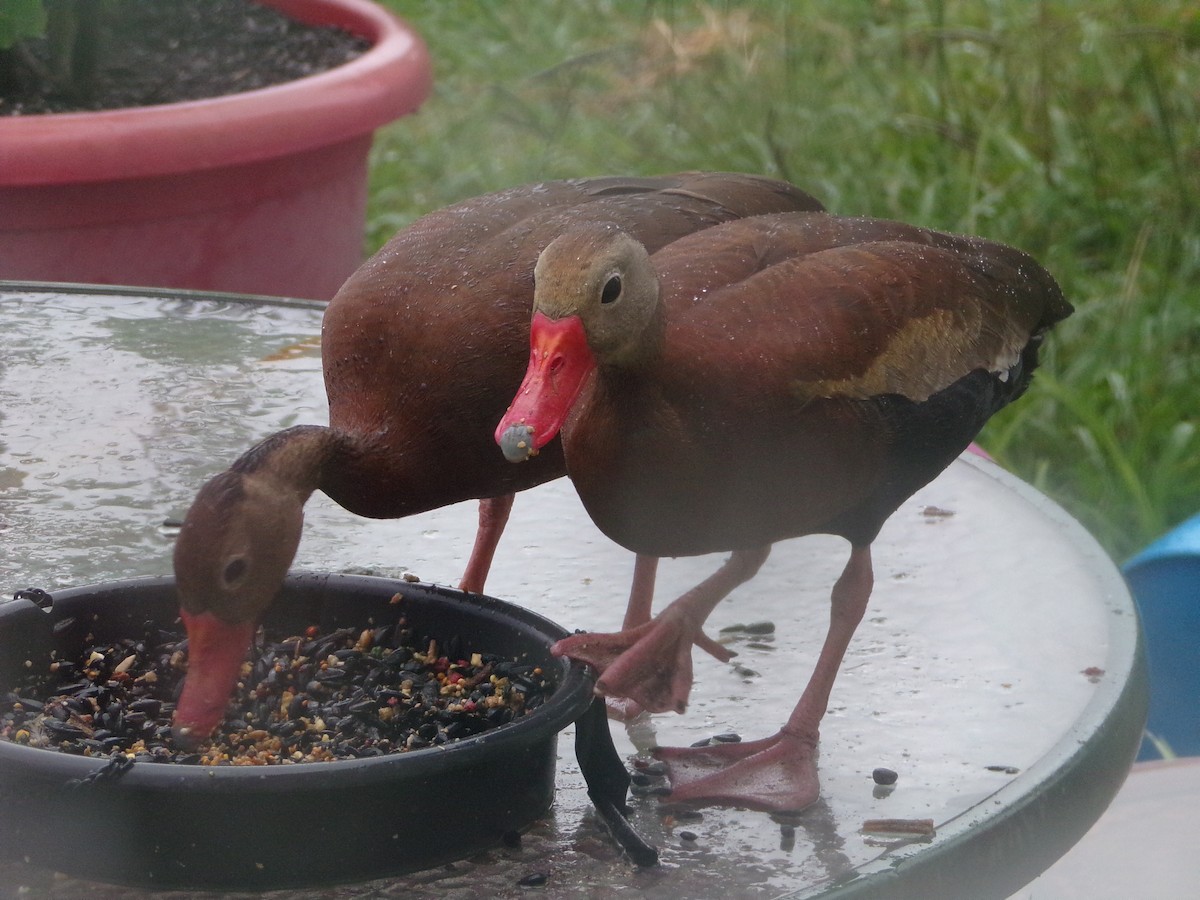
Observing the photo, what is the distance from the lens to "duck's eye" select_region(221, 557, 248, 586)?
1.53 meters

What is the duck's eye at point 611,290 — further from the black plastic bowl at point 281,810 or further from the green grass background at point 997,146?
the green grass background at point 997,146

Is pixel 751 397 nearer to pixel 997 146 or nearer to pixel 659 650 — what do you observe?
pixel 659 650

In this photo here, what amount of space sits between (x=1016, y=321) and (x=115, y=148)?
1.83 meters

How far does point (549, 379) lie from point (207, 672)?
1.37ft

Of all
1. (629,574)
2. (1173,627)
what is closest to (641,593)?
(629,574)

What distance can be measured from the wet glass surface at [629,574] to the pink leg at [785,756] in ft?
0.08

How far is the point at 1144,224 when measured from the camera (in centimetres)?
408

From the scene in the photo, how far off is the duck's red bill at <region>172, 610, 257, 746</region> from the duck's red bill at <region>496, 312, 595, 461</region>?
32 cm

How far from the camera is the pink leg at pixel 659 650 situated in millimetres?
1708

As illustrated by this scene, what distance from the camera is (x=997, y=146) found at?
4.59 metres

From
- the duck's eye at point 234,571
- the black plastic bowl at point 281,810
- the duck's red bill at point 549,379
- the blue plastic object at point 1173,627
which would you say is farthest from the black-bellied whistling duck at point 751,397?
the blue plastic object at point 1173,627

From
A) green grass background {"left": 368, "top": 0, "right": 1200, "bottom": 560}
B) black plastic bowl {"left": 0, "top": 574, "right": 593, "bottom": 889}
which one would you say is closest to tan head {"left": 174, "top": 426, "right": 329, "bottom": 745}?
black plastic bowl {"left": 0, "top": 574, "right": 593, "bottom": 889}

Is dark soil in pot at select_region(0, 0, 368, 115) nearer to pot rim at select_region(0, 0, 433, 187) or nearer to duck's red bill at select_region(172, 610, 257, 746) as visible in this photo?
pot rim at select_region(0, 0, 433, 187)

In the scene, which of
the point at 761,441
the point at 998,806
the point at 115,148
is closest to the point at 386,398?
the point at 761,441
